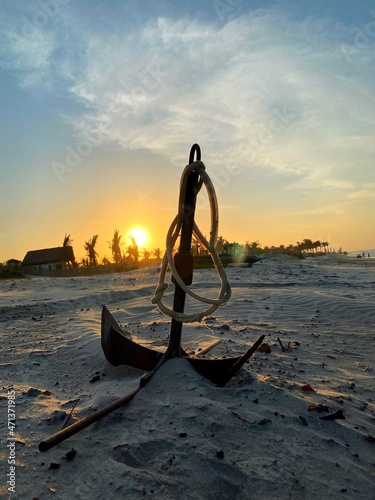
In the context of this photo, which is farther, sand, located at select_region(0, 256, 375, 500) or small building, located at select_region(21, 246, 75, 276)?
small building, located at select_region(21, 246, 75, 276)

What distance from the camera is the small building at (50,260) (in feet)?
128

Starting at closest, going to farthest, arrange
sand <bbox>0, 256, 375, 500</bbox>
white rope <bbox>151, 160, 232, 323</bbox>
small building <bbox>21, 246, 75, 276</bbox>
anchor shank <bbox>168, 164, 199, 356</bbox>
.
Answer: sand <bbox>0, 256, 375, 500</bbox>
white rope <bbox>151, 160, 232, 323</bbox>
anchor shank <bbox>168, 164, 199, 356</bbox>
small building <bbox>21, 246, 75, 276</bbox>

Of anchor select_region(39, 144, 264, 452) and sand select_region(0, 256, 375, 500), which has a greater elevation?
anchor select_region(39, 144, 264, 452)

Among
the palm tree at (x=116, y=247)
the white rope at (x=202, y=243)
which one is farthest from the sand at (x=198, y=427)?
the palm tree at (x=116, y=247)

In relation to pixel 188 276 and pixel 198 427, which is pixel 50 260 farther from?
pixel 198 427

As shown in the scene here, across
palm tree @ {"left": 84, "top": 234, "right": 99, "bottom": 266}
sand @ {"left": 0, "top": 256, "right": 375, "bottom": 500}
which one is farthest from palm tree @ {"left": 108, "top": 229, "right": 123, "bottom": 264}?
sand @ {"left": 0, "top": 256, "right": 375, "bottom": 500}

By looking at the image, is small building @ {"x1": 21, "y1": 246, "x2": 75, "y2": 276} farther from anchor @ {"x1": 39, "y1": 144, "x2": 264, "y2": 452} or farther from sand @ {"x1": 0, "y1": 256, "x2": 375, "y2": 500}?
anchor @ {"x1": 39, "y1": 144, "x2": 264, "y2": 452}

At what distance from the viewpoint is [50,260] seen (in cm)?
3922

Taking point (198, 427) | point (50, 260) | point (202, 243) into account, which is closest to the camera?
point (198, 427)

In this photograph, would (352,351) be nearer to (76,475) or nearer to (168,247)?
(168,247)

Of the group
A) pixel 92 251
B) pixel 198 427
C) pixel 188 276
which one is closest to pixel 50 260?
pixel 92 251

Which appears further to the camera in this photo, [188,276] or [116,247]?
[116,247]

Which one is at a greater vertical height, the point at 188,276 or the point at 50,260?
the point at 50,260

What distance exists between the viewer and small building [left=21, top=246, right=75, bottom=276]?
38.9m
